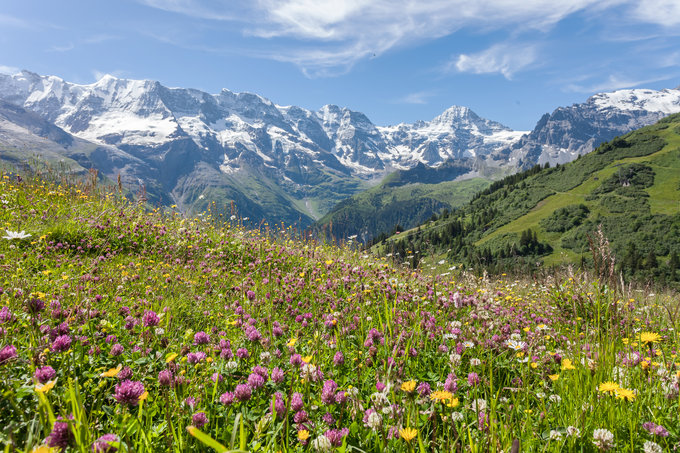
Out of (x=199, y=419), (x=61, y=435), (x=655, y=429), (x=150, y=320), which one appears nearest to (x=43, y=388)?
(x=61, y=435)

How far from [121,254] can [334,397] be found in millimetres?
8153

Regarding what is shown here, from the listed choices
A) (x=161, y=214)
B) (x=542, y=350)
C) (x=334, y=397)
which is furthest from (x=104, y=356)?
(x=161, y=214)

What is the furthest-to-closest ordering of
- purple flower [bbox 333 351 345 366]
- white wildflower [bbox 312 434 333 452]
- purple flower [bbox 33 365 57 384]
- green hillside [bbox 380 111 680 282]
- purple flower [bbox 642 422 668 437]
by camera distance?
green hillside [bbox 380 111 680 282], purple flower [bbox 333 351 345 366], purple flower [bbox 642 422 668 437], purple flower [bbox 33 365 57 384], white wildflower [bbox 312 434 333 452]

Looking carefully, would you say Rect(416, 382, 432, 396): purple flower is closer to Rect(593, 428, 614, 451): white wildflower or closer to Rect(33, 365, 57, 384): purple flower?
Rect(593, 428, 614, 451): white wildflower

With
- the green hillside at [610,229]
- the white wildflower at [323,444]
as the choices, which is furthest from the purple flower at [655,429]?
the green hillside at [610,229]

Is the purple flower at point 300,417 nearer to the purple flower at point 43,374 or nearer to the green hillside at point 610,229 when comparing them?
the purple flower at point 43,374

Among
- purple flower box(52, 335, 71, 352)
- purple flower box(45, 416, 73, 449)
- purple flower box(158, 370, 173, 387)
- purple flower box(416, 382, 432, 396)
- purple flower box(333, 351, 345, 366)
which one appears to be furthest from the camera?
purple flower box(333, 351, 345, 366)

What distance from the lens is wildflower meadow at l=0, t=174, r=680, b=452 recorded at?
243 cm

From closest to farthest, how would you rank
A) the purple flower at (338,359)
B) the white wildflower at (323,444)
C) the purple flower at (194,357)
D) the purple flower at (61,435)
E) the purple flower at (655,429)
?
the purple flower at (61,435) < the white wildflower at (323,444) < the purple flower at (655,429) < the purple flower at (194,357) < the purple flower at (338,359)

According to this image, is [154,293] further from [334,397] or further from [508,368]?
[508,368]

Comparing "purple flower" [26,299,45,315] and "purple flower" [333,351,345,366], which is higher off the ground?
"purple flower" [26,299,45,315]

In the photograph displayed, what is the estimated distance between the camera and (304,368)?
3293 millimetres

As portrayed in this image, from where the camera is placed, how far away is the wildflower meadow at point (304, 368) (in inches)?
95.7

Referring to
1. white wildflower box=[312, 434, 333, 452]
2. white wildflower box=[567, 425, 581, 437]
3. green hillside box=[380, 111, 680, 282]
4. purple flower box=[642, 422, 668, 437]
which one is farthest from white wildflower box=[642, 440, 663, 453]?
Answer: green hillside box=[380, 111, 680, 282]
